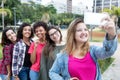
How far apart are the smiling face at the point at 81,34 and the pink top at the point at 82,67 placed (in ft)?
0.41

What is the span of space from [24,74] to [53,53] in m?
0.89

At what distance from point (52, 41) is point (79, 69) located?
1.51 m

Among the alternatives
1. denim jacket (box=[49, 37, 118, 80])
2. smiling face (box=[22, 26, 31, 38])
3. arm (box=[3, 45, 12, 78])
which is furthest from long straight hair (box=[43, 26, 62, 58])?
denim jacket (box=[49, 37, 118, 80])

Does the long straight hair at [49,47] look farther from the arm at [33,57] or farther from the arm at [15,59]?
the arm at [15,59]

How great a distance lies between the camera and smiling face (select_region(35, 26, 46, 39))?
4.48 metres

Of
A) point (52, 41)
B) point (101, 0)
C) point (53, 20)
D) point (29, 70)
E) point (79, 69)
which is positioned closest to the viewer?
point (79, 69)

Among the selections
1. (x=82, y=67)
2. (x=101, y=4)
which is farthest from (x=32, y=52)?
(x=101, y=4)

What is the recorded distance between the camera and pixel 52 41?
4.25 m

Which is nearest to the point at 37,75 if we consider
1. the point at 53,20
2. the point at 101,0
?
the point at 53,20

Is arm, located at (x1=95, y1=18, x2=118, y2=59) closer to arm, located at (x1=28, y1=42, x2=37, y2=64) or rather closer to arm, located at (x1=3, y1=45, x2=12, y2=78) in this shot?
arm, located at (x1=28, y1=42, x2=37, y2=64)

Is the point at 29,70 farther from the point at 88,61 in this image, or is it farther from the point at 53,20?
the point at 53,20

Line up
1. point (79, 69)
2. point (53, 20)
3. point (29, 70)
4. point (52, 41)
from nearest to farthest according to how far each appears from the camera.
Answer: point (79, 69) < point (52, 41) < point (29, 70) < point (53, 20)

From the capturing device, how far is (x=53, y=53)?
13.8ft

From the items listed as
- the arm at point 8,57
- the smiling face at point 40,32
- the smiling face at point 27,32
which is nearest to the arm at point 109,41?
the smiling face at point 40,32
